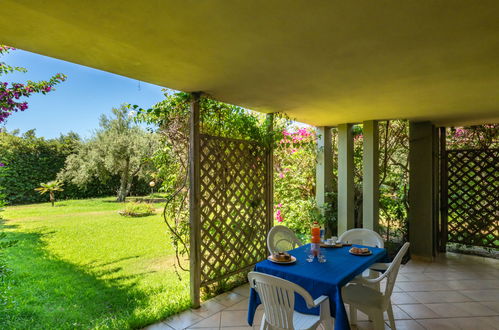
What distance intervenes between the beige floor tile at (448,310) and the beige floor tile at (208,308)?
85.6 inches

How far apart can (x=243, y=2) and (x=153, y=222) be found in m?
7.73

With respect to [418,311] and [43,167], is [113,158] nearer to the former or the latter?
[43,167]

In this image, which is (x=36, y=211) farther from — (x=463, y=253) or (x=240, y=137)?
Result: (x=463, y=253)

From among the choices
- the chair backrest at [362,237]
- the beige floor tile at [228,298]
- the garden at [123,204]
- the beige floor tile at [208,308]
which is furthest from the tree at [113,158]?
the chair backrest at [362,237]

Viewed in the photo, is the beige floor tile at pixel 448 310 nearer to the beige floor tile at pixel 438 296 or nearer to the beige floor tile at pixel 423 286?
the beige floor tile at pixel 438 296

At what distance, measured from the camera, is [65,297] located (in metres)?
3.79

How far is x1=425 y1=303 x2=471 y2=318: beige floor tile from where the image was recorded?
2.91 meters

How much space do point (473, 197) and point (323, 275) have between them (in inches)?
181

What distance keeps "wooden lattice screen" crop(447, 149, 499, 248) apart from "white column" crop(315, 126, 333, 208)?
7.45 feet

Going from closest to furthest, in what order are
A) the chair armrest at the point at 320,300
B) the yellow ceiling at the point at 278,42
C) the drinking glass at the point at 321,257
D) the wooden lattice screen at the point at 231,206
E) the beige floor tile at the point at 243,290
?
the yellow ceiling at the point at 278,42 < the chair armrest at the point at 320,300 < the drinking glass at the point at 321,257 < the wooden lattice screen at the point at 231,206 < the beige floor tile at the point at 243,290

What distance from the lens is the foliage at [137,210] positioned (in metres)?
8.89

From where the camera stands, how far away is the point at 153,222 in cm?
825

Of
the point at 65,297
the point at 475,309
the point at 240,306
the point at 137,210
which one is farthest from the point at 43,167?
the point at 475,309

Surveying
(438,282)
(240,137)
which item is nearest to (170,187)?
(240,137)
